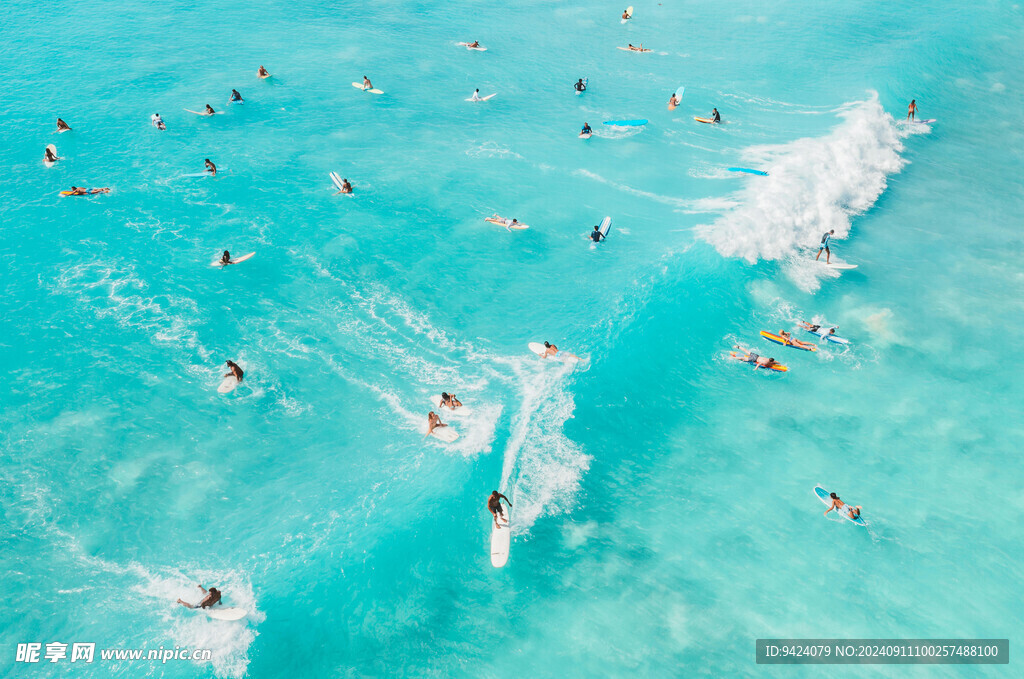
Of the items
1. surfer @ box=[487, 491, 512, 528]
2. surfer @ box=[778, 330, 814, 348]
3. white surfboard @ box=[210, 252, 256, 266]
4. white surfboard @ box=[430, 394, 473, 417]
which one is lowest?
surfer @ box=[487, 491, 512, 528]

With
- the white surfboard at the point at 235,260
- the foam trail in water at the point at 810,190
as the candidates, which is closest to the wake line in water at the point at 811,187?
the foam trail in water at the point at 810,190

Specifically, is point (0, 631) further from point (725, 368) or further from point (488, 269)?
point (725, 368)

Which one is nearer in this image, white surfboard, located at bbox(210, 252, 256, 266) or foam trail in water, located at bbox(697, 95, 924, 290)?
white surfboard, located at bbox(210, 252, 256, 266)

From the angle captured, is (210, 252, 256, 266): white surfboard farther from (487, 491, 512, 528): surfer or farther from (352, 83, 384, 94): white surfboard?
(352, 83, 384, 94): white surfboard

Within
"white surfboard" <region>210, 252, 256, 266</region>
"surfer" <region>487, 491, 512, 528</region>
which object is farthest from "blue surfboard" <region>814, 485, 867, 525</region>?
"white surfboard" <region>210, 252, 256, 266</region>

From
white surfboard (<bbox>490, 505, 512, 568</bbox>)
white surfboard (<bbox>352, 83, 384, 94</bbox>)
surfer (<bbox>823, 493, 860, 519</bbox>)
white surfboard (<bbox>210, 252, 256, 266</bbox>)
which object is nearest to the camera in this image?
white surfboard (<bbox>490, 505, 512, 568</bbox>)

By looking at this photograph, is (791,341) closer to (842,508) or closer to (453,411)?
(842,508)

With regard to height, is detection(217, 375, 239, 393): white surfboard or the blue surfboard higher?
detection(217, 375, 239, 393): white surfboard
